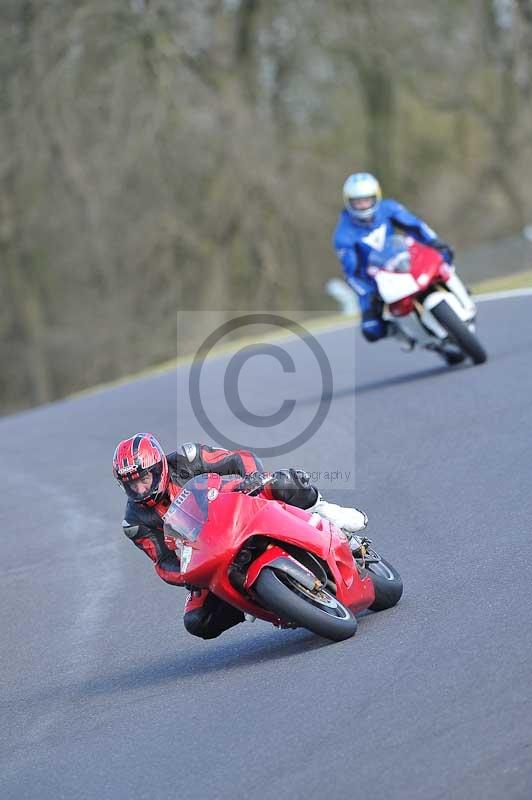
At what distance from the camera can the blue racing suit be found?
13.1 metres

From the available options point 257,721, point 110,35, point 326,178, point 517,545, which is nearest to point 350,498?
Result: point 517,545

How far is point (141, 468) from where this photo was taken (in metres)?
6.64

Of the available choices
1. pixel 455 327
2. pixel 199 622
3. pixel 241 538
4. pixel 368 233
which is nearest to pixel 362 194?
pixel 368 233

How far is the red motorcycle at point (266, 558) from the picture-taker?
20.3 feet

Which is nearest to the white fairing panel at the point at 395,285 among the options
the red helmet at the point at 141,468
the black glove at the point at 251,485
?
the red helmet at the point at 141,468

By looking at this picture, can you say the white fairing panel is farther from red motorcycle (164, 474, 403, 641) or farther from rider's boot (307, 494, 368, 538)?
red motorcycle (164, 474, 403, 641)

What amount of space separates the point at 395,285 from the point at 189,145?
19.8 meters

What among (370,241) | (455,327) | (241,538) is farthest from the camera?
(370,241)

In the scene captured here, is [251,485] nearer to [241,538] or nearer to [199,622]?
[241,538]

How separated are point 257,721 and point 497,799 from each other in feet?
5.21

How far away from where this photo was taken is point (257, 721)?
546cm

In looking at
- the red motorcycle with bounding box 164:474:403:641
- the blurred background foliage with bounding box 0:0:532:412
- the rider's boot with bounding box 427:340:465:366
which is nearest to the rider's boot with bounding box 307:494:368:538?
the red motorcycle with bounding box 164:474:403:641

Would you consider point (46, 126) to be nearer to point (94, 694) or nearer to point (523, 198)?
point (523, 198)

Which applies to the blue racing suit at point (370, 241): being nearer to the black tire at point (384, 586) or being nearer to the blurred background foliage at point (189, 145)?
the black tire at point (384, 586)
